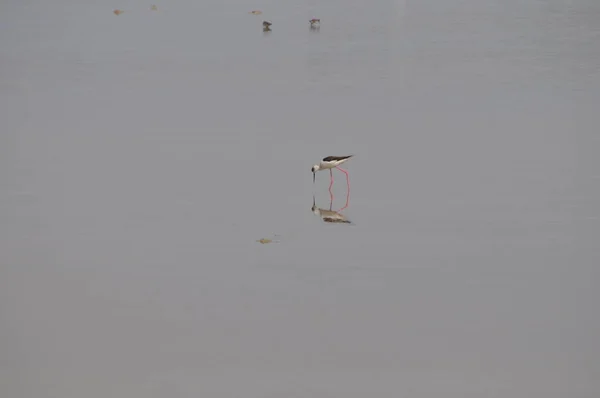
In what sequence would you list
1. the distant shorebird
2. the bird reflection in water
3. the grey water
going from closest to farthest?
the grey water
the bird reflection in water
the distant shorebird

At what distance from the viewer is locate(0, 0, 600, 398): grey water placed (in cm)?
773

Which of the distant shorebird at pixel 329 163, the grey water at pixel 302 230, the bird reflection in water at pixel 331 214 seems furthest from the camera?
the distant shorebird at pixel 329 163

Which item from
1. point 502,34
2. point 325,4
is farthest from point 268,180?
point 325,4

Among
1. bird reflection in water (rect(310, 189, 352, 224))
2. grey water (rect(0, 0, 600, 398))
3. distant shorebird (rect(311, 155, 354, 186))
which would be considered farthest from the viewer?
distant shorebird (rect(311, 155, 354, 186))

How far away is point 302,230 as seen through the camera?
34.7 ft

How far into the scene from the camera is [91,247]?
1041 cm

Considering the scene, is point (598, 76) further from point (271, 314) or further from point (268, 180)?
point (271, 314)

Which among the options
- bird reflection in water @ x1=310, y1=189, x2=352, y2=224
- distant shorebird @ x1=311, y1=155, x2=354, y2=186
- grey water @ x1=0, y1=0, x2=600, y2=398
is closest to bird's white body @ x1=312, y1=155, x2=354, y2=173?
distant shorebird @ x1=311, y1=155, x2=354, y2=186

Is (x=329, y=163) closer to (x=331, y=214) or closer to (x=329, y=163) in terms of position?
(x=329, y=163)

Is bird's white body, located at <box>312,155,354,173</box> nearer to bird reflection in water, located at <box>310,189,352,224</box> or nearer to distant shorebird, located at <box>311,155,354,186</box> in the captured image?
distant shorebird, located at <box>311,155,354,186</box>

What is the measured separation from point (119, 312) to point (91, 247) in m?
1.74

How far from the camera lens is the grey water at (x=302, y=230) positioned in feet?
25.4

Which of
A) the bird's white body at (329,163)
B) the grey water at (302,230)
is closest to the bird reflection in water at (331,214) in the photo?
A: the grey water at (302,230)

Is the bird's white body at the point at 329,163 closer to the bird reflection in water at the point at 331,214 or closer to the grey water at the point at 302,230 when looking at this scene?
the grey water at the point at 302,230
